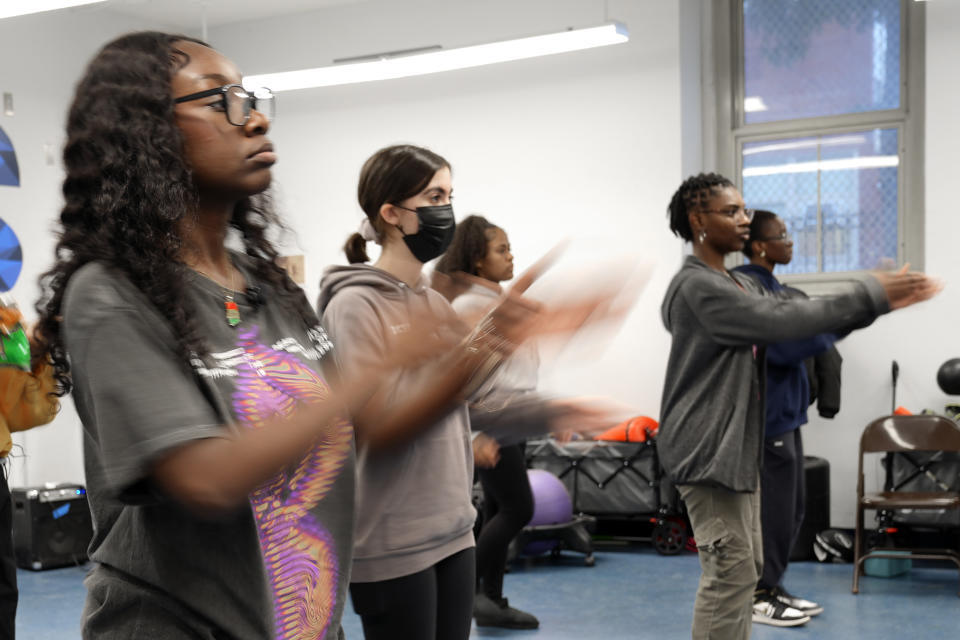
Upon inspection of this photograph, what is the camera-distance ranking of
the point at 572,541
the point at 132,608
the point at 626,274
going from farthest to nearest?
the point at 572,541 → the point at 626,274 → the point at 132,608

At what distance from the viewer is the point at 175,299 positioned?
3.21 ft

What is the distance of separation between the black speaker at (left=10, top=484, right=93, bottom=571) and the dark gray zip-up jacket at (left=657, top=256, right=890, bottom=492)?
442cm

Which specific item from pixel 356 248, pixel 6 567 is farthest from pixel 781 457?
pixel 6 567

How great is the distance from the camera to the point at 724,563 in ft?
9.19

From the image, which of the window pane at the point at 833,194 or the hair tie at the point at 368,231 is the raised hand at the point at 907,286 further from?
the window pane at the point at 833,194

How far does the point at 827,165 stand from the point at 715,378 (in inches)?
168

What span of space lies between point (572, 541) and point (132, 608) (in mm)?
5112

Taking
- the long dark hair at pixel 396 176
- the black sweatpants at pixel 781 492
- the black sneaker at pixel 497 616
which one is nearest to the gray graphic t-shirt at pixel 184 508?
the long dark hair at pixel 396 176

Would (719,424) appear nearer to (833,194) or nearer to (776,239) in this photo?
(776,239)

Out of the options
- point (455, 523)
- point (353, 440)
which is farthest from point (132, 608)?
point (455, 523)

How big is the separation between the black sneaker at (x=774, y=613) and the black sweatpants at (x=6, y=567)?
2930 millimetres

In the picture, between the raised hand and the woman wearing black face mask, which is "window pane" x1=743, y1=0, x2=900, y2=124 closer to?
the raised hand

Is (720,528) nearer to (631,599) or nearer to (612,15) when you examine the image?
(631,599)

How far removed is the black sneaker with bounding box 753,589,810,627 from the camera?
441cm
